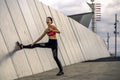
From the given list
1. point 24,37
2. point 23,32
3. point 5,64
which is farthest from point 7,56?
point 23,32

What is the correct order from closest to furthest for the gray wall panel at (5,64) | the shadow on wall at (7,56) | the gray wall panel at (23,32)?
the gray wall panel at (5,64), the shadow on wall at (7,56), the gray wall panel at (23,32)

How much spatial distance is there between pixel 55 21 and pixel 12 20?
20.0 ft

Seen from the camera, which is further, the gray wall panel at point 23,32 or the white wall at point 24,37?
the gray wall panel at point 23,32

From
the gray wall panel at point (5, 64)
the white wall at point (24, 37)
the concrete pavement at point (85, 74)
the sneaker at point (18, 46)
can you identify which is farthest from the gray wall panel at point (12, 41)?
the concrete pavement at point (85, 74)

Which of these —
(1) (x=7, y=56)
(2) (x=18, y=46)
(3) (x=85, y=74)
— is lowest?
(3) (x=85, y=74)

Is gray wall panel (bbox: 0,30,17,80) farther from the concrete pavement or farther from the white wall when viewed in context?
the concrete pavement

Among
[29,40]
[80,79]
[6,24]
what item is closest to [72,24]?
[29,40]

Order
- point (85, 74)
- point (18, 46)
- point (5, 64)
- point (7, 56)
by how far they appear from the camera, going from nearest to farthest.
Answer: point (5, 64) → point (7, 56) → point (85, 74) → point (18, 46)

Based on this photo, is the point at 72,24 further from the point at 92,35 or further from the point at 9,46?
Result: the point at 9,46

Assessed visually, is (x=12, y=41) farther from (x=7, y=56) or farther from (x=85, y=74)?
(x=85, y=74)

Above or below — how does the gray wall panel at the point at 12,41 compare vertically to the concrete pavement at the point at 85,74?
above

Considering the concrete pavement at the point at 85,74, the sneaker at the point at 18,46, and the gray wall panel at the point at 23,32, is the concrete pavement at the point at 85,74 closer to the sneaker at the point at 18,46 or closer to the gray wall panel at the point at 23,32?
the gray wall panel at the point at 23,32

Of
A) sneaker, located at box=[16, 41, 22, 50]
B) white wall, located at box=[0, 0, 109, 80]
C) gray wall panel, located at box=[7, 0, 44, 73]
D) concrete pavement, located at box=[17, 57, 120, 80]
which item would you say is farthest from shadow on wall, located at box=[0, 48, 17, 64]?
gray wall panel, located at box=[7, 0, 44, 73]

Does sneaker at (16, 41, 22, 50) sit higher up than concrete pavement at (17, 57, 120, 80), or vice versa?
sneaker at (16, 41, 22, 50)
